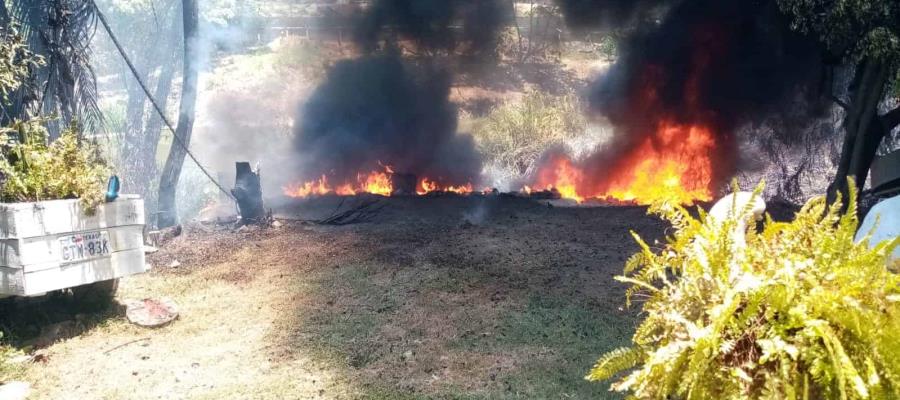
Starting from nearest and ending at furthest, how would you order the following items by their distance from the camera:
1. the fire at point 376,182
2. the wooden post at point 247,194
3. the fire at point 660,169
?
the wooden post at point 247,194, the fire at point 660,169, the fire at point 376,182

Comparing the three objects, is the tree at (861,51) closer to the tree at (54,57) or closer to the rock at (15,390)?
the rock at (15,390)

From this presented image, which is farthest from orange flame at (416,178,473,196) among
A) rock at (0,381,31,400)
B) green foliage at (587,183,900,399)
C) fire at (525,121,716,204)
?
green foliage at (587,183,900,399)

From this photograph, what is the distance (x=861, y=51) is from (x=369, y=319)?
9.20 metres

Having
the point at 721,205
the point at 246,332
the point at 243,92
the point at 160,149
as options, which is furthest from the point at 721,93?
the point at 160,149

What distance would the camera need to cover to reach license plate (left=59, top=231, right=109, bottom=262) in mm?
6562

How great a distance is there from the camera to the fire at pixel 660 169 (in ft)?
52.5

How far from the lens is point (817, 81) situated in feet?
48.3

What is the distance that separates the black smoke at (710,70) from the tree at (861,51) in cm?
339

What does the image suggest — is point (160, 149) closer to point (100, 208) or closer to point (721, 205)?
point (100, 208)

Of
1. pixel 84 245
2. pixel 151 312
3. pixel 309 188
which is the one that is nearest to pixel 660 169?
pixel 309 188

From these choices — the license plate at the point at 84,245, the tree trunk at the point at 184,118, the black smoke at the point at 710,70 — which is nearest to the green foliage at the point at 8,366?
the license plate at the point at 84,245

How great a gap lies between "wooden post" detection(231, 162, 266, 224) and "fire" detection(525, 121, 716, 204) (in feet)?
25.3

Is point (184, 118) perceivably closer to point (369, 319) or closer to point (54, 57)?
point (54, 57)

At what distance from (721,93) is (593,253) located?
8.73 m
